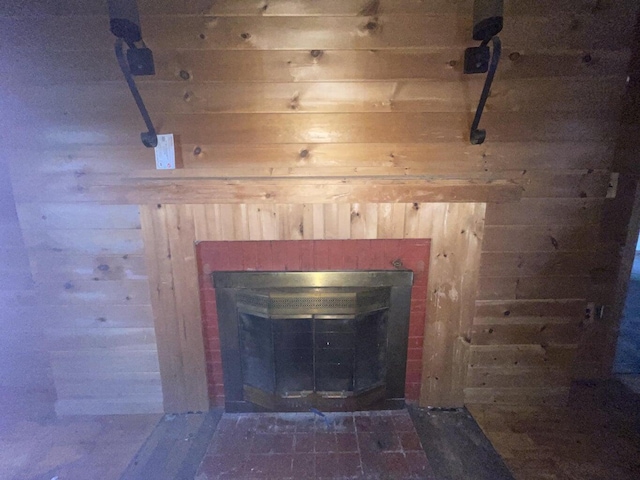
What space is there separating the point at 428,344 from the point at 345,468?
26.0 inches

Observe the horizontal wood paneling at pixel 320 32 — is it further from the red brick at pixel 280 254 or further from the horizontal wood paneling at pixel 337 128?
the red brick at pixel 280 254

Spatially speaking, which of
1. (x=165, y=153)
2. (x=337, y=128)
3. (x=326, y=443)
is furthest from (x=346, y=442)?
(x=165, y=153)

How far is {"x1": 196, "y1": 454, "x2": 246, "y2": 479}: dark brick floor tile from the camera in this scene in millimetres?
1378

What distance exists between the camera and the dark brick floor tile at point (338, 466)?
1364 millimetres

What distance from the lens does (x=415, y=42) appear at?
1.32 m

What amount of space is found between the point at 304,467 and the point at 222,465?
0.35 meters

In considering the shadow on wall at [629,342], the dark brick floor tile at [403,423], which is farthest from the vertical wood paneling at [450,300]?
the shadow on wall at [629,342]

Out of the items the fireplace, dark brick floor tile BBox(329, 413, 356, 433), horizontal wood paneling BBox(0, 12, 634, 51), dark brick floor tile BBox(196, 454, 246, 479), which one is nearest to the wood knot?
horizontal wood paneling BBox(0, 12, 634, 51)

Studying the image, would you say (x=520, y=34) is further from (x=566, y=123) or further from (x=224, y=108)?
(x=224, y=108)

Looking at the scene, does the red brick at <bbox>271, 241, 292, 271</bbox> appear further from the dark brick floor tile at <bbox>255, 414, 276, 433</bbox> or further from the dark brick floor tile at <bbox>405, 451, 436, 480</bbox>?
the dark brick floor tile at <bbox>405, 451, 436, 480</bbox>

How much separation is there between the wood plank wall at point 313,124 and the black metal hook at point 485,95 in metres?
0.06

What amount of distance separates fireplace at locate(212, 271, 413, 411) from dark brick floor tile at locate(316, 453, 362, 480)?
24cm

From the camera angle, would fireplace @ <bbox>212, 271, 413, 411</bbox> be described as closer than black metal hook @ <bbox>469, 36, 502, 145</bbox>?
No

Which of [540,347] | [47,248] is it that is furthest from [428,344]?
[47,248]
